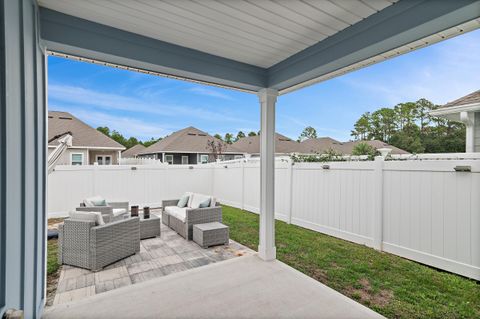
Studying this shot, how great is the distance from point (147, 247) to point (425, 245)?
15.6 feet

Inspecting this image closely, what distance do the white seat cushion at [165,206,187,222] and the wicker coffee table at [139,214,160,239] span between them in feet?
1.54

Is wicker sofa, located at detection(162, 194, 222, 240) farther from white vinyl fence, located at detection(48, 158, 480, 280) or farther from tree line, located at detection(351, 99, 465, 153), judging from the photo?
tree line, located at detection(351, 99, 465, 153)

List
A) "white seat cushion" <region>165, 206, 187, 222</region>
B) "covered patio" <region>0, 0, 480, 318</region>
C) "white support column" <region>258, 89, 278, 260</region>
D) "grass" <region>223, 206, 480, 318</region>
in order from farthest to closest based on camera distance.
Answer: "white seat cushion" <region>165, 206, 187, 222</region> < "white support column" <region>258, 89, 278, 260</region> < "grass" <region>223, 206, 480, 318</region> < "covered patio" <region>0, 0, 480, 318</region>

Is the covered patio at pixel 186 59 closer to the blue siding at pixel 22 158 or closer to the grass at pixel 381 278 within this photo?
the blue siding at pixel 22 158

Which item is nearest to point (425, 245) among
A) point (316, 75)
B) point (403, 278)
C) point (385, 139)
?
point (403, 278)

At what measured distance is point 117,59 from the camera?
8.69 feet

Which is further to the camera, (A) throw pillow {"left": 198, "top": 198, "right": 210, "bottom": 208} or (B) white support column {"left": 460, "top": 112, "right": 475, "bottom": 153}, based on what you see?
(A) throw pillow {"left": 198, "top": 198, "right": 210, "bottom": 208}

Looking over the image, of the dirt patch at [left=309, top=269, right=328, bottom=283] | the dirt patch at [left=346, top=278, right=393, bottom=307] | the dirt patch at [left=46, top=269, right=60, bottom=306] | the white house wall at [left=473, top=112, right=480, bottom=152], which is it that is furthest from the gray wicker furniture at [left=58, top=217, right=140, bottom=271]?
the white house wall at [left=473, top=112, right=480, bottom=152]

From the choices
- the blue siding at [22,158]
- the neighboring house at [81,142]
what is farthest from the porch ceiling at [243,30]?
the neighboring house at [81,142]

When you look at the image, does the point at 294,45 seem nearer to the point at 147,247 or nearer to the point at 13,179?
the point at 13,179

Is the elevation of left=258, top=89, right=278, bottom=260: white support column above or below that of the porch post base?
above

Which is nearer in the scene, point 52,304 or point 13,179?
point 13,179

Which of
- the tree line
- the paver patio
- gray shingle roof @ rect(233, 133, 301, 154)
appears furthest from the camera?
gray shingle roof @ rect(233, 133, 301, 154)

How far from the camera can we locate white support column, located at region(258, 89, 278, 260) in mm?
3807
